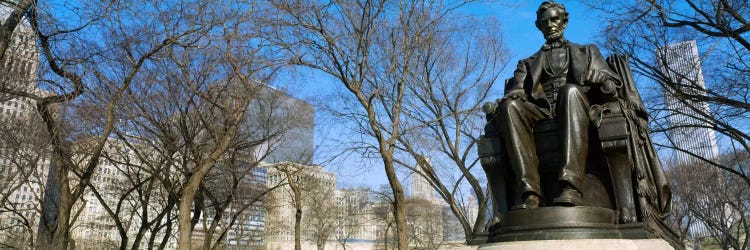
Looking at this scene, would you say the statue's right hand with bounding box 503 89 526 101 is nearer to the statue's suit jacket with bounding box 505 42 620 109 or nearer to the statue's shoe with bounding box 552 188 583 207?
the statue's suit jacket with bounding box 505 42 620 109

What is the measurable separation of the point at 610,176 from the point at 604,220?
563mm

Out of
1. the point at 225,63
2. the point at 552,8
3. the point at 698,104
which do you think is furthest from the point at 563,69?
the point at 698,104

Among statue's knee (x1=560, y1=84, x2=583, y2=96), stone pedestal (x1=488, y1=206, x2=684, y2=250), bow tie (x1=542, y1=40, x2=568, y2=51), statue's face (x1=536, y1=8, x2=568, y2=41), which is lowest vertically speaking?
stone pedestal (x1=488, y1=206, x2=684, y2=250)

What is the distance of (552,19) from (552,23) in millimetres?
41

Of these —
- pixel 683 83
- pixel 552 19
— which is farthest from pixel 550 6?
pixel 683 83

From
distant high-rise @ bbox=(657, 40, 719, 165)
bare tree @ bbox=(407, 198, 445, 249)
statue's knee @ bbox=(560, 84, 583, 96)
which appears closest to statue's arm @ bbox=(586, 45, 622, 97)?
statue's knee @ bbox=(560, 84, 583, 96)

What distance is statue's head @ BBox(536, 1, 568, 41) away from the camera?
19.1 ft

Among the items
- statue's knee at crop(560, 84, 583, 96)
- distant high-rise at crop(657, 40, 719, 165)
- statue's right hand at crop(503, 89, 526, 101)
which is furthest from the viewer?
distant high-rise at crop(657, 40, 719, 165)

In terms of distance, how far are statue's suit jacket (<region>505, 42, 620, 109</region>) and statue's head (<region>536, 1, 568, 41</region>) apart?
18cm

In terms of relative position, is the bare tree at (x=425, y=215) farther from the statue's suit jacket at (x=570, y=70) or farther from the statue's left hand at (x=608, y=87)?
the statue's left hand at (x=608, y=87)

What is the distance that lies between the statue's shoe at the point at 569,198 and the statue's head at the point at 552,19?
76.0 inches

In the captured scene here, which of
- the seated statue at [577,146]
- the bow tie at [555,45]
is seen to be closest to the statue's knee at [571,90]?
the seated statue at [577,146]

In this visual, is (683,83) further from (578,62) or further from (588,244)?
(588,244)

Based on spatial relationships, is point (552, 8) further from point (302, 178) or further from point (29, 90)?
point (302, 178)
